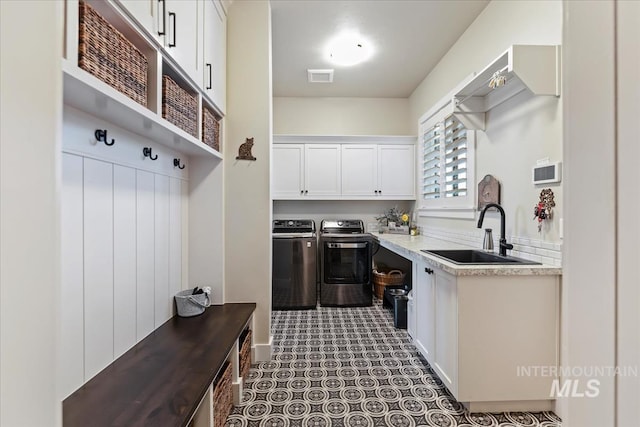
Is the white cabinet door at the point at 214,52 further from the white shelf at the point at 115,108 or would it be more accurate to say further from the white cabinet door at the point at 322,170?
the white cabinet door at the point at 322,170

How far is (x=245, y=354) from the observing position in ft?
6.86

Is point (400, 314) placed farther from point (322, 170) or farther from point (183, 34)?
point (183, 34)

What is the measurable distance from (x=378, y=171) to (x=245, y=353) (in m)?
2.90

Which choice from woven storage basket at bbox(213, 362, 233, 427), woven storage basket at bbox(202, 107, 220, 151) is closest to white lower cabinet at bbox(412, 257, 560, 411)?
woven storage basket at bbox(213, 362, 233, 427)

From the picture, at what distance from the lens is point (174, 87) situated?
1522 millimetres

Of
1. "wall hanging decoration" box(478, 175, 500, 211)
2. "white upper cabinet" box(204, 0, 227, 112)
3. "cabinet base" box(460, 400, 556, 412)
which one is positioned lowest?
"cabinet base" box(460, 400, 556, 412)

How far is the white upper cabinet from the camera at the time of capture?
6.08ft

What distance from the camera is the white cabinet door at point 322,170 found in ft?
13.5

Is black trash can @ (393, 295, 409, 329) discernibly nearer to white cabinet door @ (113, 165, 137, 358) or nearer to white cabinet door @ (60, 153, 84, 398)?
white cabinet door @ (113, 165, 137, 358)

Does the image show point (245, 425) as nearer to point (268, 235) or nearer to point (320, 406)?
point (320, 406)

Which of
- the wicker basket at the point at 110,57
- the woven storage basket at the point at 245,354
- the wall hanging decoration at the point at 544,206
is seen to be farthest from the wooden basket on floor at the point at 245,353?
the wall hanging decoration at the point at 544,206

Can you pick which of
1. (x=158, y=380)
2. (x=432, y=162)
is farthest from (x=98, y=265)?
(x=432, y=162)

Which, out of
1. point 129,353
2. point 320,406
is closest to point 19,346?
point 129,353

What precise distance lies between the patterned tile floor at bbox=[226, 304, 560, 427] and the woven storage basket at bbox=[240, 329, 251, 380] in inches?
2.5
